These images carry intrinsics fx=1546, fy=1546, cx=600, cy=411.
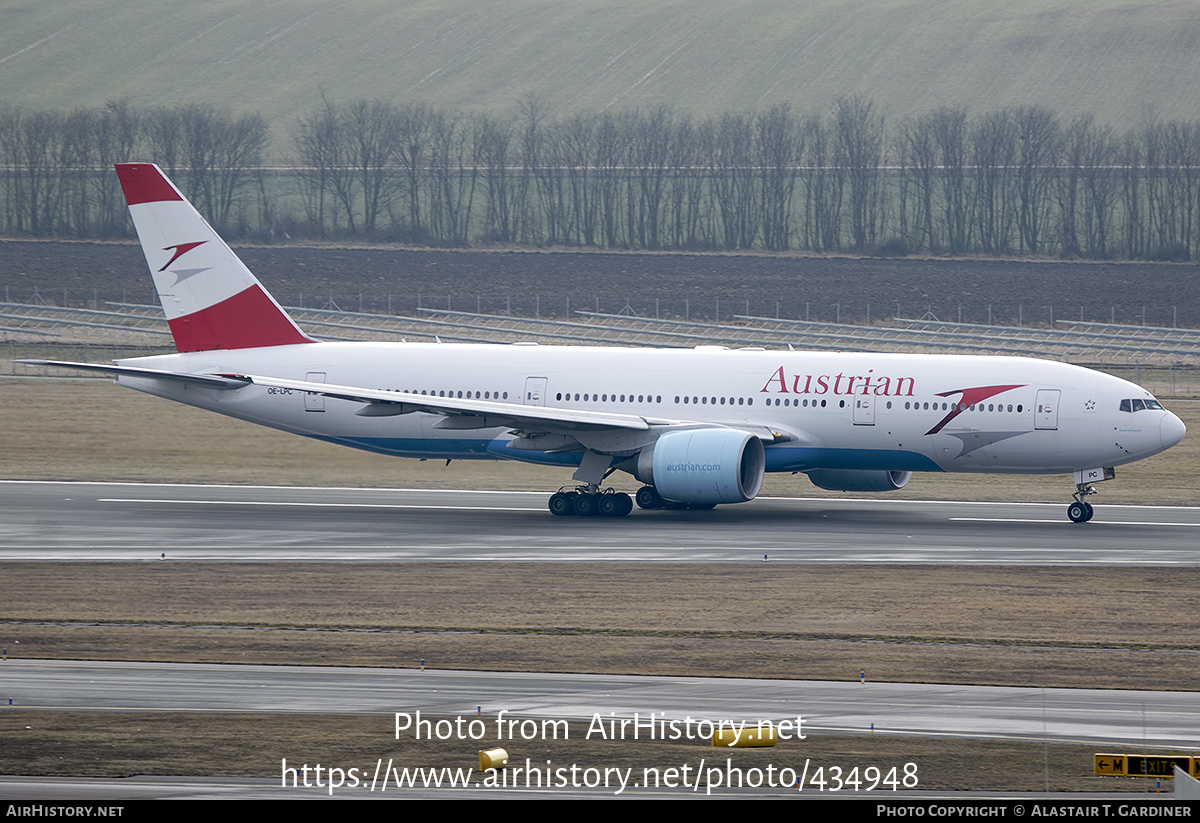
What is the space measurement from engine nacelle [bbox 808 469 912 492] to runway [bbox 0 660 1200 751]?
798 inches

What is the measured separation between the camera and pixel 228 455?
46000mm

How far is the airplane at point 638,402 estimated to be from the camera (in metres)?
36.6

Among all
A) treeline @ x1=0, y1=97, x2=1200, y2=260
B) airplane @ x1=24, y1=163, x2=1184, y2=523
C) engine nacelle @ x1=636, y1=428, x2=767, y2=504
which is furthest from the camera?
treeline @ x1=0, y1=97, x2=1200, y2=260

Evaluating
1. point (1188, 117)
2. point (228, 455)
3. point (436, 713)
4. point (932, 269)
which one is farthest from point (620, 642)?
point (1188, 117)

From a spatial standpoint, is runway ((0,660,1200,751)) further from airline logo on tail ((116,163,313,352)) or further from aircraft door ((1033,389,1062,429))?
airline logo on tail ((116,163,313,352))

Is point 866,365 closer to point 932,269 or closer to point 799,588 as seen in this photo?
point 799,588

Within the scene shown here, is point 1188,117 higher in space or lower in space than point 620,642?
higher

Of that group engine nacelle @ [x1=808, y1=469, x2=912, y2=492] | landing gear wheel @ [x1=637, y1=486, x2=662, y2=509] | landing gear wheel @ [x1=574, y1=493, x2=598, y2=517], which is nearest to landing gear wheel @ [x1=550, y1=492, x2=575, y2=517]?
landing gear wheel @ [x1=574, y1=493, x2=598, y2=517]

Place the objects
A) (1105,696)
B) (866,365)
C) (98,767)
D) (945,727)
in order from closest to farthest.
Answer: (98,767)
(945,727)
(1105,696)
(866,365)

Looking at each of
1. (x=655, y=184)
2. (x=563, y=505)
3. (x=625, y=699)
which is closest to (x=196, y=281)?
(x=563, y=505)

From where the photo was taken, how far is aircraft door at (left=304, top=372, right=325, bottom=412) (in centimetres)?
4062

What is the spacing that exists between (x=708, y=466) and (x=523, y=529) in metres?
4.54

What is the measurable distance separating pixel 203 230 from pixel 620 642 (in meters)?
24.3

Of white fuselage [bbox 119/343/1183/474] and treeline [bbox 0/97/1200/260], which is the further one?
treeline [bbox 0/97/1200/260]
